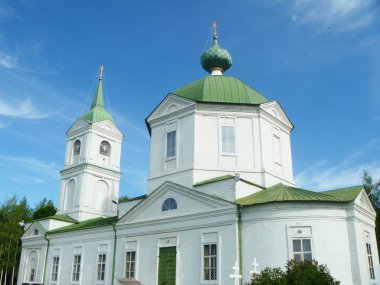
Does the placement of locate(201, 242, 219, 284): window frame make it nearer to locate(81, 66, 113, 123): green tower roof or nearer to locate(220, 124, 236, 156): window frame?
locate(220, 124, 236, 156): window frame

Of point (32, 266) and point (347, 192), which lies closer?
point (347, 192)

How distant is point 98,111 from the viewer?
3106cm

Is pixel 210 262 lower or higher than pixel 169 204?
lower

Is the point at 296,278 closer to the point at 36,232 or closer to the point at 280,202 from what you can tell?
the point at 280,202

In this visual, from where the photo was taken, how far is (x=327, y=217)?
619 inches

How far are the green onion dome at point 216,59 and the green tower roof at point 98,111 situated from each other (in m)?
9.56

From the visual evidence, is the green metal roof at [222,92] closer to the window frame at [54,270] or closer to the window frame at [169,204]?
the window frame at [169,204]

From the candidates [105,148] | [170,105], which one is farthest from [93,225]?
[105,148]

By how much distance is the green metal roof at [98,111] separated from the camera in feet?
99.5

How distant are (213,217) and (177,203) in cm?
221

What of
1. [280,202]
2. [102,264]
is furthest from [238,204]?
[102,264]

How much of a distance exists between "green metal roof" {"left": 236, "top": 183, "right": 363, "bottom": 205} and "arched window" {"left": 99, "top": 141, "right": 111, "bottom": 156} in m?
15.6

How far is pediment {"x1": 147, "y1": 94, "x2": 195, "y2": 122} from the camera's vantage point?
69.2 feet

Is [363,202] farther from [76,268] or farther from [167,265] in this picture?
[76,268]
